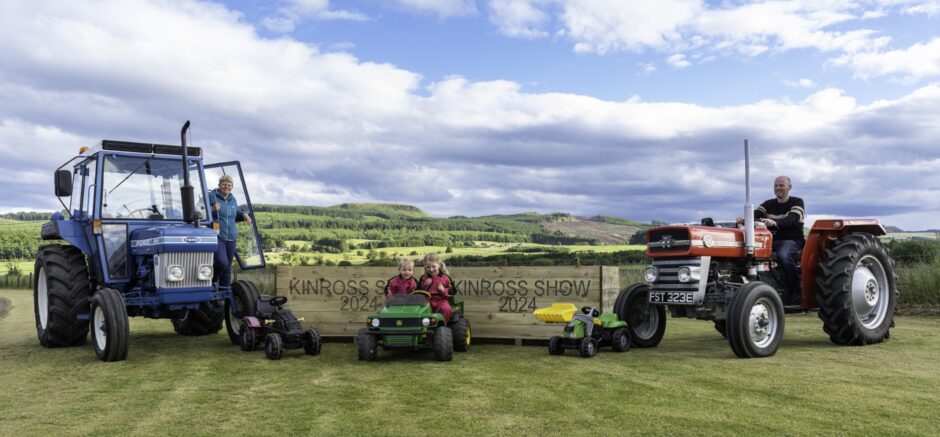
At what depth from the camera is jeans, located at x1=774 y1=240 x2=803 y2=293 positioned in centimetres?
940

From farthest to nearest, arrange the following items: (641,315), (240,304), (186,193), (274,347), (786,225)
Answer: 1. (240,304)
2. (786,225)
3. (641,315)
4. (186,193)
5. (274,347)

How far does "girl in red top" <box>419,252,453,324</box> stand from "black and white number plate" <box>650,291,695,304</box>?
258 centimetres

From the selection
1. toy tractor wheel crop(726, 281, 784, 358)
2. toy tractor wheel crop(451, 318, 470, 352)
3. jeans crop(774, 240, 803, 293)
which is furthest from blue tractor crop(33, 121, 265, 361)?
jeans crop(774, 240, 803, 293)

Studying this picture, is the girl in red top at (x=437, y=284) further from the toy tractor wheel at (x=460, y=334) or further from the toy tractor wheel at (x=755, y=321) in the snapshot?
the toy tractor wheel at (x=755, y=321)

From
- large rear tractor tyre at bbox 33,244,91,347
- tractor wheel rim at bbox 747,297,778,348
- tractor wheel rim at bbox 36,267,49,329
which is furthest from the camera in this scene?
tractor wheel rim at bbox 36,267,49,329

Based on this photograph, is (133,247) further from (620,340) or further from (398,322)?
(620,340)

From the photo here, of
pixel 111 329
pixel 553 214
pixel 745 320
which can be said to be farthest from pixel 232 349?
pixel 553 214

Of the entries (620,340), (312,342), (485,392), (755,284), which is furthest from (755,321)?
(312,342)

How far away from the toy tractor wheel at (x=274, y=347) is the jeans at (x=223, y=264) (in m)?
1.95

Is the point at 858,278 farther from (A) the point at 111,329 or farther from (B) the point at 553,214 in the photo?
(B) the point at 553,214

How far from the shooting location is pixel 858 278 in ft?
30.9

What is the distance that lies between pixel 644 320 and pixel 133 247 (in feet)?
22.7

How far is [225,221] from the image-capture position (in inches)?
412

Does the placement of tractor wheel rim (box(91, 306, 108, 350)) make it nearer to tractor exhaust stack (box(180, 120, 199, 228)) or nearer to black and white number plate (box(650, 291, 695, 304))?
tractor exhaust stack (box(180, 120, 199, 228))
